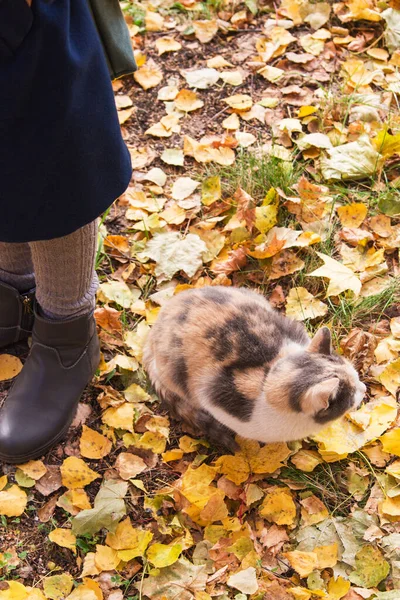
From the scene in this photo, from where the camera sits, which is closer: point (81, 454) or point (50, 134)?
point (50, 134)

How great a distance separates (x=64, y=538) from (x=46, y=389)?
0.50 metres

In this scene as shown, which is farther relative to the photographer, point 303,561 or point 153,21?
point 153,21

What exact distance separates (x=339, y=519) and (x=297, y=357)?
1.72ft

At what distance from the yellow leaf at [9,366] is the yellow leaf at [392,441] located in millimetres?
1340

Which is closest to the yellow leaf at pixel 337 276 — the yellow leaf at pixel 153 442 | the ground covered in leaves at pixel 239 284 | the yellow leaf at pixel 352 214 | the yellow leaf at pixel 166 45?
the ground covered in leaves at pixel 239 284

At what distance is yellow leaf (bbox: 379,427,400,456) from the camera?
2115mm

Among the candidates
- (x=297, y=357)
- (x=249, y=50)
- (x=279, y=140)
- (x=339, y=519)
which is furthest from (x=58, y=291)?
(x=249, y=50)

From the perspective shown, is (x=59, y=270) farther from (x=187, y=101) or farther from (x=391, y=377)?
(x=187, y=101)

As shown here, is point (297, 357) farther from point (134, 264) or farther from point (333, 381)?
point (134, 264)

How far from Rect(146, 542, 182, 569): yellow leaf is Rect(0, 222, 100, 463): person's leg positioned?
529 mm

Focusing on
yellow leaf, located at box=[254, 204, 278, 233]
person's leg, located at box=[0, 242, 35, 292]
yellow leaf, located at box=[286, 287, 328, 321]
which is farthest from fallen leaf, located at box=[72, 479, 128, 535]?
yellow leaf, located at box=[254, 204, 278, 233]

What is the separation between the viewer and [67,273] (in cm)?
200

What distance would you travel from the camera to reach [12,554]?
2.05 meters

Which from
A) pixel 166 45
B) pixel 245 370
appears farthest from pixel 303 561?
pixel 166 45
